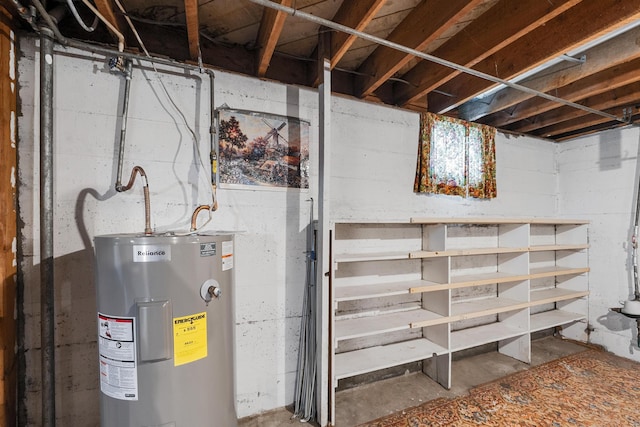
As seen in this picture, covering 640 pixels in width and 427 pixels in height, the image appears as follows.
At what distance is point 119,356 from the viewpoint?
46.6 inches

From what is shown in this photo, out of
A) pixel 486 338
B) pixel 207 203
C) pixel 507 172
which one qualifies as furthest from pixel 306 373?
pixel 507 172

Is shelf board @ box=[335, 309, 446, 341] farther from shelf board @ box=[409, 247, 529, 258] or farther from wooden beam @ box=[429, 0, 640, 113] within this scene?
wooden beam @ box=[429, 0, 640, 113]

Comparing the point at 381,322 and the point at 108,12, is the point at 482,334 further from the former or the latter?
the point at 108,12

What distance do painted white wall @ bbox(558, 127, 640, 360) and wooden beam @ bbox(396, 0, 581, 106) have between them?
2452 millimetres

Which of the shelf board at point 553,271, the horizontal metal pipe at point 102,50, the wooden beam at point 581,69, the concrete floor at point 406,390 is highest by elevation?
the wooden beam at point 581,69

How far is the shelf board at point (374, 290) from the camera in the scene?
196 cm

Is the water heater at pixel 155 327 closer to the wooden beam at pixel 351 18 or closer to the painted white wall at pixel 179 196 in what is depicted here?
the painted white wall at pixel 179 196

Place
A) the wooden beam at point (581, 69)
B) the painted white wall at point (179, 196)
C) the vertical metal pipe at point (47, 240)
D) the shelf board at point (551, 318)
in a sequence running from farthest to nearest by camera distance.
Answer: the shelf board at point (551, 318)
the wooden beam at point (581, 69)
the painted white wall at point (179, 196)
the vertical metal pipe at point (47, 240)

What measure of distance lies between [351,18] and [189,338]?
179 cm

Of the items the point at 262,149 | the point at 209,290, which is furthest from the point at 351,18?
the point at 209,290

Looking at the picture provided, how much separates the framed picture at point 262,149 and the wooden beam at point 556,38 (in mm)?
1389

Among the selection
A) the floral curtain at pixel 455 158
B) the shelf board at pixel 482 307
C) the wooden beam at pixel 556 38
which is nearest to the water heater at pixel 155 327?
the shelf board at pixel 482 307

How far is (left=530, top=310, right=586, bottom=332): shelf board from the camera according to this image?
9.41 feet

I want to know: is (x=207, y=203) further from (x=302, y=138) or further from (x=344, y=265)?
(x=344, y=265)
